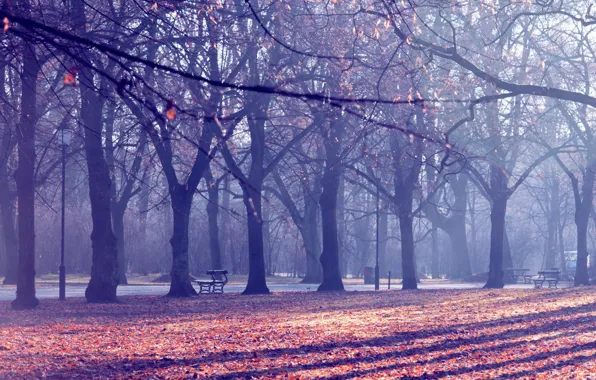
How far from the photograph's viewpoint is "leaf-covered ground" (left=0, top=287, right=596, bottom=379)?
870 cm

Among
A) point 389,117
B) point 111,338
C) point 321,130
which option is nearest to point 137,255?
point 321,130

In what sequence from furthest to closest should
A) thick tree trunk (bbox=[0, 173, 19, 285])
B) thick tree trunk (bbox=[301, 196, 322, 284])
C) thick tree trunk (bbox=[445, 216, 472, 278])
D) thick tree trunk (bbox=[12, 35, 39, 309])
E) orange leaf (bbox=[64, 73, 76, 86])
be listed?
thick tree trunk (bbox=[445, 216, 472, 278])
thick tree trunk (bbox=[301, 196, 322, 284])
thick tree trunk (bbox=[0, 173, 19, 285])
thick tree trunk (bbox=[12, 35, 39, 309])
orange leaf (bbox=[64, 73, 76, 86])

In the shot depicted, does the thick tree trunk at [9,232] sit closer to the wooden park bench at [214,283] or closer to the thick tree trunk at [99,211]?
the wooden park bench at [214,283]

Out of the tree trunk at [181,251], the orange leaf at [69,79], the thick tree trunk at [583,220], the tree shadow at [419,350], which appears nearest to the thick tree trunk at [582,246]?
the thick tree trunk at [583,220]

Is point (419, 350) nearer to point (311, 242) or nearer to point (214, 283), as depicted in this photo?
point (214, 283)

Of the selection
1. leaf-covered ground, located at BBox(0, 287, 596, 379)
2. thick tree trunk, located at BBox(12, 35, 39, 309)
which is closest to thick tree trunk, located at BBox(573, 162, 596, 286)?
leaf-covered ground, located at BBox(0, 287, 596, 379)

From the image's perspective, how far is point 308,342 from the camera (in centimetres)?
1078

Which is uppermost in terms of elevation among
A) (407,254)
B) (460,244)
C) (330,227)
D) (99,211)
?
(99,211)

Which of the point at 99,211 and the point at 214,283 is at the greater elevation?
the point at 99,211

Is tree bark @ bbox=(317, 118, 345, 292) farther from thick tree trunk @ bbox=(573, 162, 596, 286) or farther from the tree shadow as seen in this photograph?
the tree shadow

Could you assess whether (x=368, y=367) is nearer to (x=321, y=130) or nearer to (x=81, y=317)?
(x=81, y=317)

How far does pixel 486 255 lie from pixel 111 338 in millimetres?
54921

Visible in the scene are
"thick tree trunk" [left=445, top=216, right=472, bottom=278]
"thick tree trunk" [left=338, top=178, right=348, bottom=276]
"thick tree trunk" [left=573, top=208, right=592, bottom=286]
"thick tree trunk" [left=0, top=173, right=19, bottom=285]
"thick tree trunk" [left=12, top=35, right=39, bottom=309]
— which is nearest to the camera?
"thick tree trunk" [left=12, top=35, right=39, bottom=309]

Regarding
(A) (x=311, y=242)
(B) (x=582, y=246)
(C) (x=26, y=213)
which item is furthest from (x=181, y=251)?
(A) (x=311, y=242)
